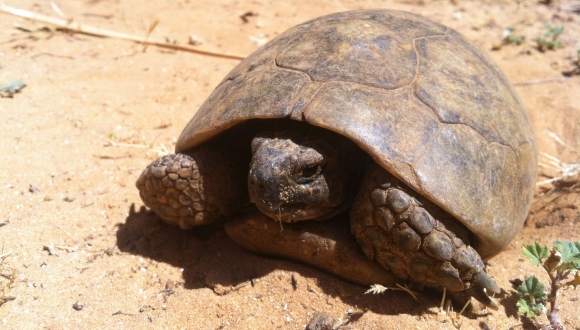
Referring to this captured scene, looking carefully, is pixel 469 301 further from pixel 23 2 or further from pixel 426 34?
pixel 23 2

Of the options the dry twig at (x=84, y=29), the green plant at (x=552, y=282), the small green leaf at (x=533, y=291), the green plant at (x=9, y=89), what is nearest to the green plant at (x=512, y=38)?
the dry twig at (x=84, y=29)

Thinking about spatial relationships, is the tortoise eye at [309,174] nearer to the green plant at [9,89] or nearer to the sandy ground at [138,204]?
the sandy ground at [138,204]

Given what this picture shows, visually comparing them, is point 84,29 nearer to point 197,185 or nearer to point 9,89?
point 9,89

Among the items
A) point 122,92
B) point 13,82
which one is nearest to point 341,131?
point 122,92

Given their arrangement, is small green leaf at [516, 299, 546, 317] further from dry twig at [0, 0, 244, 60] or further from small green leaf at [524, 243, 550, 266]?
dry twig at [0, 0, 244, 60]

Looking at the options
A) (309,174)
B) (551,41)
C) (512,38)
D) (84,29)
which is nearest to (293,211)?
(309,174)
